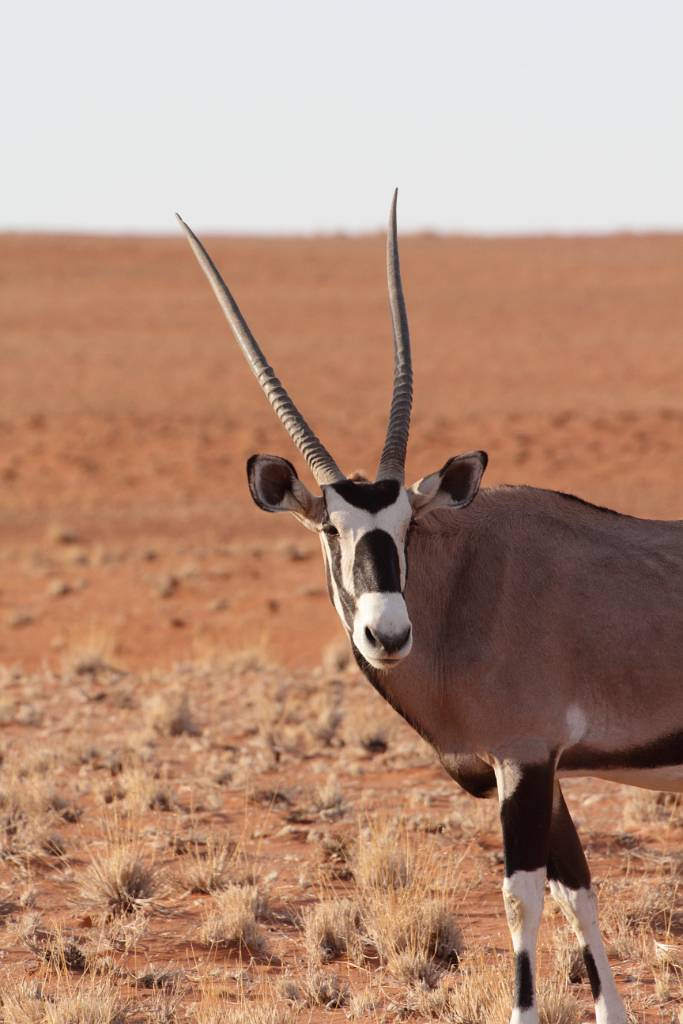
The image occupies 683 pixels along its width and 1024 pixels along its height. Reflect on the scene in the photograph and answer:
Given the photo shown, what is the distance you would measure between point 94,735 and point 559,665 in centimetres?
595

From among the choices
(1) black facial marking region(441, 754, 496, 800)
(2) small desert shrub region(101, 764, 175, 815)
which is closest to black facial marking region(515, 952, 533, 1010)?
(1) black facial marking region(441, 754, 496, 800)

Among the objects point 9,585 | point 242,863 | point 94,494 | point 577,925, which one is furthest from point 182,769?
point 94,494

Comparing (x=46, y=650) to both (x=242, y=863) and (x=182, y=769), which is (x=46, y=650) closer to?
(x=182, y=769)

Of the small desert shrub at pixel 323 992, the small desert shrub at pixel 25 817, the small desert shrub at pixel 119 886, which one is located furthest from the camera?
the small desert shrub at pixel 25 817

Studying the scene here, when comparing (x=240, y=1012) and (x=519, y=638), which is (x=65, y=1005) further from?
(x=519, y=638)

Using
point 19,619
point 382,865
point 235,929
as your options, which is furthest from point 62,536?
point 235,929

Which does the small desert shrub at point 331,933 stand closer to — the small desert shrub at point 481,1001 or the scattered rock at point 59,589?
the small desert shrub at point 481,1001

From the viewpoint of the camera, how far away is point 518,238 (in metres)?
66.7

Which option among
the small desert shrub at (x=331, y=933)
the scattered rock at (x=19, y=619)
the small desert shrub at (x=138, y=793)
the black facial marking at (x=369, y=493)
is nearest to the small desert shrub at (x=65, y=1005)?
→ the small desert shrub at (x=331, y=933)

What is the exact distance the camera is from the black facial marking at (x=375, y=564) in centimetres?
487

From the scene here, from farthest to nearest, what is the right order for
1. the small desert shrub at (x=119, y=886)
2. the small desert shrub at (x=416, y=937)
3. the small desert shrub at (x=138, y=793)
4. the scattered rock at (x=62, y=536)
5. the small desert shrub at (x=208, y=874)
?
the scattered rock at (x=62, y=536), the small desert shrub at (x=138, y=793), the small desert shrub at (x=208, y=874), the small desert shrub at (x=119, y=886), the small desert shrub at (x=416, y=937)

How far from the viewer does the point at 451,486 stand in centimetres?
543

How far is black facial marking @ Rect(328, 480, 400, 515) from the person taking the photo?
5086 mm

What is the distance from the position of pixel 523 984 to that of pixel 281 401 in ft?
7.64
